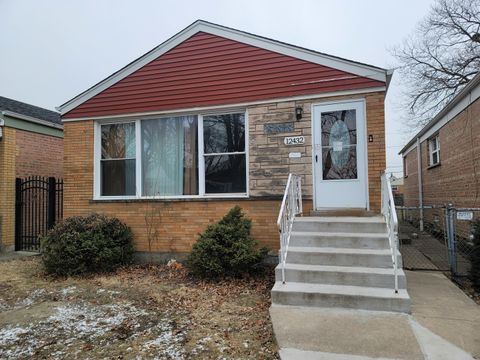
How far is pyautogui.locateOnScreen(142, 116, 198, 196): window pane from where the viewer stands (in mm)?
7953

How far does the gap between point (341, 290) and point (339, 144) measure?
3.21m

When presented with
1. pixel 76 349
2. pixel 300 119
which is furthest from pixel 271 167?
pixel 76 349

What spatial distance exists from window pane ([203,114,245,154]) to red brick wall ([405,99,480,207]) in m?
5.30

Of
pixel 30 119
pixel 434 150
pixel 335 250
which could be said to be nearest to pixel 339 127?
pixel 335 250

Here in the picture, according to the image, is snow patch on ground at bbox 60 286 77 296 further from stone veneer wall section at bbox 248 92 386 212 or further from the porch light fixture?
the porch light fixture

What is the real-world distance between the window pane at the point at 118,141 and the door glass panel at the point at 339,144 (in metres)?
4.35

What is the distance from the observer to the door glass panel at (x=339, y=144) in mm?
6914

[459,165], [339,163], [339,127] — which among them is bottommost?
[339,163]

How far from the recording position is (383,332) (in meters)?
3.77

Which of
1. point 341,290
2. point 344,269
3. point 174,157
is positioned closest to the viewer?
point 341,290

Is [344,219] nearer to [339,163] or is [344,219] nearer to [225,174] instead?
[339,163]

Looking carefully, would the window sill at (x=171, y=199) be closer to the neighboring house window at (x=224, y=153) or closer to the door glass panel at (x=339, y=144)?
the neighboring house window at (x=224, y=153)

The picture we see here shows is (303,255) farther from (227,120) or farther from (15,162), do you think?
(15,162)

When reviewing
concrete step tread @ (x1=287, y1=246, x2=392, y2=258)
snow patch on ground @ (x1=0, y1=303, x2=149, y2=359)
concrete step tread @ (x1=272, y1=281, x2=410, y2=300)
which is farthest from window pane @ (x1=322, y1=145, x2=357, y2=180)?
snow patch on ground @ (x1=0, y1=303, x2=149, y2=359)
